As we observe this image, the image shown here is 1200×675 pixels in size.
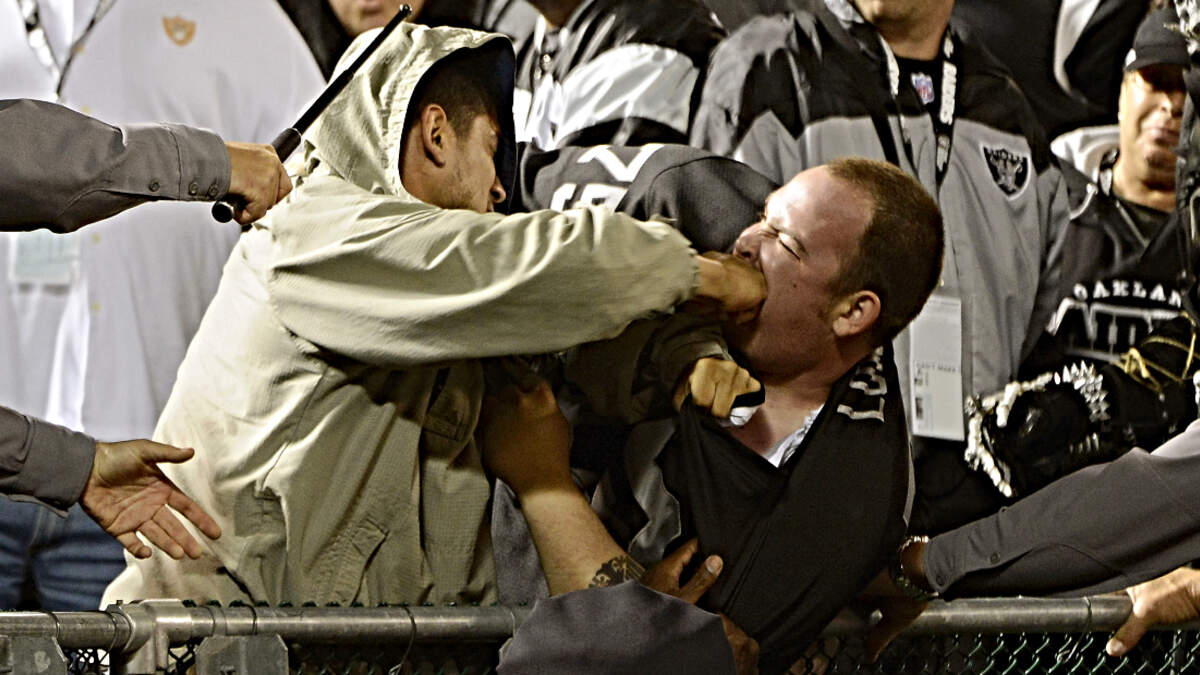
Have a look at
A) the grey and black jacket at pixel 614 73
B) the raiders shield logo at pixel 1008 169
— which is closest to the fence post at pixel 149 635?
the grey and black jacket at pixel 614 73

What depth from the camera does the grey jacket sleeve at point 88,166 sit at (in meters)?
2.03

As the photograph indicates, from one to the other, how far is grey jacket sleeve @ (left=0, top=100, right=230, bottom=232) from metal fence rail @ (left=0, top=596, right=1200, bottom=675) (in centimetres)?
54

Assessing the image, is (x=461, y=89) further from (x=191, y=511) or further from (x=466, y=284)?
(x=191, y=511)

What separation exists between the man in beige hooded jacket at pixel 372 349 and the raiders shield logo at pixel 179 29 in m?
0.47

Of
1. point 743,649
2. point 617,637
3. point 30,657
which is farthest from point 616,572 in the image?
point 30,657

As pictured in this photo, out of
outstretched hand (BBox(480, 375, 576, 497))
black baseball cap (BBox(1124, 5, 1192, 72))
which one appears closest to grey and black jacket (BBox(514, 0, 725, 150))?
outstretched hand (BBox(480, 375, 576, 497))

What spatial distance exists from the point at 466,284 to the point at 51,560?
941 mm

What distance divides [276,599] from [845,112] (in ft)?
5.60

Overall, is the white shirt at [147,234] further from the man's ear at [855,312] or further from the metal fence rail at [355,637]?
the man's ear at [855,312]

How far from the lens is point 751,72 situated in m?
3.30

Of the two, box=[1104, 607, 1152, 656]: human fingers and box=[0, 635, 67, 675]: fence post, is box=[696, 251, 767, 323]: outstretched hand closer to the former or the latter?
box=[1104, 607, 1152, 656]: human fingers

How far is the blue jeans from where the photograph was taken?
258 centimetres

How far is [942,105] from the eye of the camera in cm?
353

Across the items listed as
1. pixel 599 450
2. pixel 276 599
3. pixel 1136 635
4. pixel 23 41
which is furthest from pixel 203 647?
pixel 1136 635
